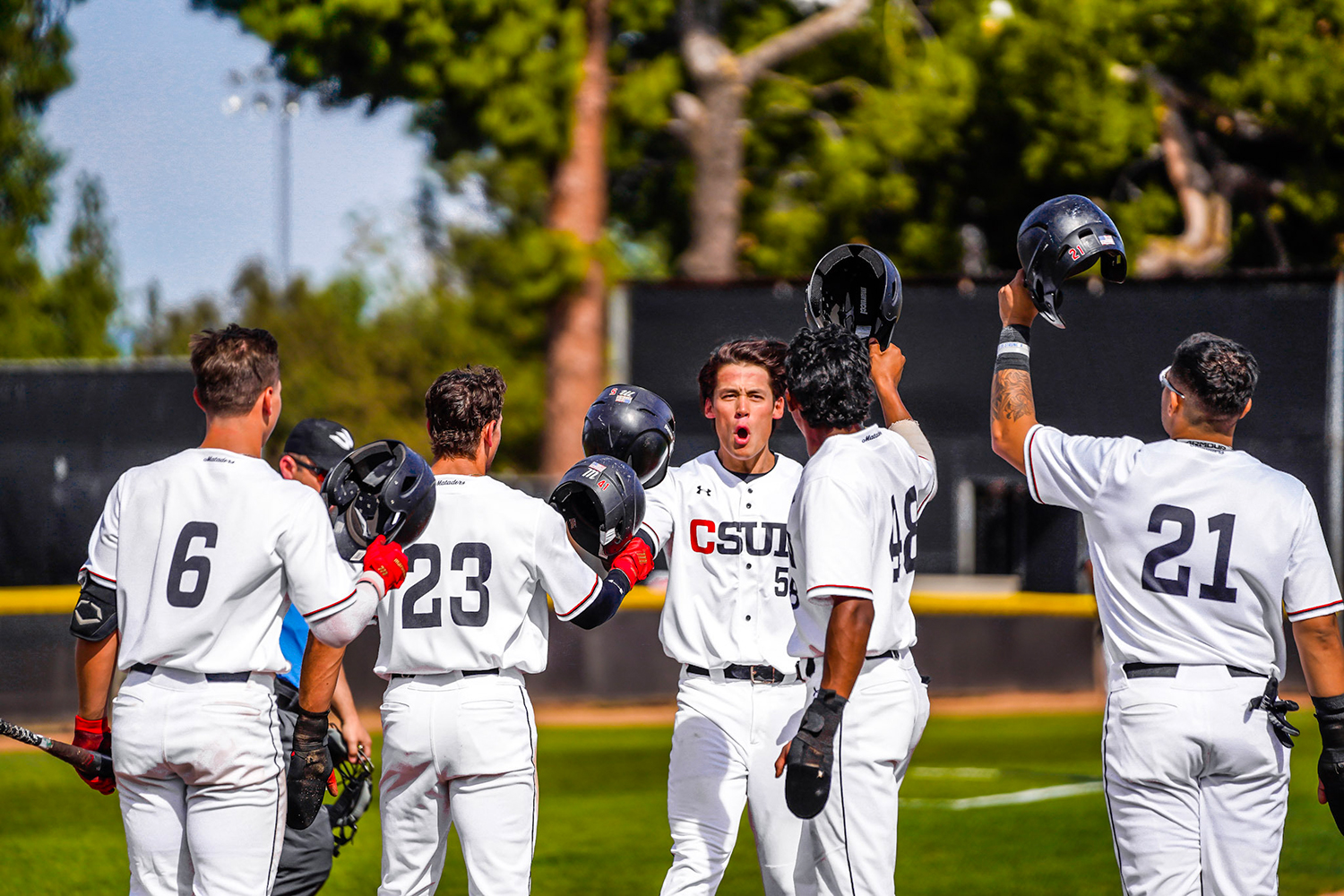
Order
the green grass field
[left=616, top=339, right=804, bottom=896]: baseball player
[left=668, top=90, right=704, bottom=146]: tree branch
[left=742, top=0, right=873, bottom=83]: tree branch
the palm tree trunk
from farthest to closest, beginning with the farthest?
1. [left=742, top=0, right=873, bottom=83]: tree branch
2. [left=668, top=90, right=704, bottom=146]: tree branch
3. the palm tree trunk
4. the green grass field
5. [left=616, top=339, right=804, bottom=896]: baseball player

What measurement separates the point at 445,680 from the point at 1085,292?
16.3 m

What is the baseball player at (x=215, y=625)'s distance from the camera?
159 inches

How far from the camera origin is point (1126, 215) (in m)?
25.6

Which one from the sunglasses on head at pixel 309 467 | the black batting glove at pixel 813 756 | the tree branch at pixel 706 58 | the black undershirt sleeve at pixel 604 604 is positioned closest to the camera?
the black batting glove at pixel 813 756

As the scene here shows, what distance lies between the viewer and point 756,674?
4910 mm

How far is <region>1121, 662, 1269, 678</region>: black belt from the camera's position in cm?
429

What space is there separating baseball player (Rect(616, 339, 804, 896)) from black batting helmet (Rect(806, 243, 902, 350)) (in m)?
0.24

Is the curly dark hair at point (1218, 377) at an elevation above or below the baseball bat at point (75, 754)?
above

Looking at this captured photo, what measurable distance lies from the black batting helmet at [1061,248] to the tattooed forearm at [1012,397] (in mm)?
233

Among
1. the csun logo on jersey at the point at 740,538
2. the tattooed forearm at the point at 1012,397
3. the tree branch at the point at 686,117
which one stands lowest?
the csun logo on jersey at the point at 740,538

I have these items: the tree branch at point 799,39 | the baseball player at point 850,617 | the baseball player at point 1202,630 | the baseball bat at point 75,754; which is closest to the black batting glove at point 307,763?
the baseball bat at point 75,754

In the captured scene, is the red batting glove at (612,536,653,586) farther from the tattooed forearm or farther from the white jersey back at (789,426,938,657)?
the tattooed forearm

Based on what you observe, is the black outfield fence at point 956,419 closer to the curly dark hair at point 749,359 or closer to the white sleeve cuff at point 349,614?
the curly dark hair at point 749,359

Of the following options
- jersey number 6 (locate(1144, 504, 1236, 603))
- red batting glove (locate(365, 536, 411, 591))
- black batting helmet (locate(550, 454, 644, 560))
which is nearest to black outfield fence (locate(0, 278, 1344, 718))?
black batting helmet (locate(550, 454, 644, 560))
